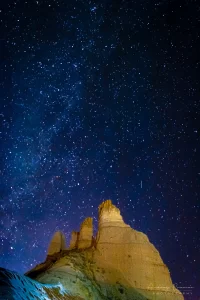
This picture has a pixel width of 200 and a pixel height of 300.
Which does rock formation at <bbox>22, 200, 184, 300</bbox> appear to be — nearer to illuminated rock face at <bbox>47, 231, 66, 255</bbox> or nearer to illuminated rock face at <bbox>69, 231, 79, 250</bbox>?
illuminated rock face at <bbox>69, 231, 79, 250</bbox>

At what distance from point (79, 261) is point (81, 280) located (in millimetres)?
4597

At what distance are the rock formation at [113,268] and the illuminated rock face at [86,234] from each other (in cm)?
15

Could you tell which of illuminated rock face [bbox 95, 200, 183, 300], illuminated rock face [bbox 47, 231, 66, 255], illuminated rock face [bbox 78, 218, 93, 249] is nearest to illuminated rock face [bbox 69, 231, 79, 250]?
illuminated rock face [bbox 78, 218, 93, 249]

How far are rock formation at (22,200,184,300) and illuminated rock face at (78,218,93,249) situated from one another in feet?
0.51

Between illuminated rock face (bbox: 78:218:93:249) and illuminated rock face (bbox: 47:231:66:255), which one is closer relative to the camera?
illuminated rock face (bbox: 78:218:93:249)

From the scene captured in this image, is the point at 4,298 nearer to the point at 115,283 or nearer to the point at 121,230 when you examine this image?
the point at 115,283

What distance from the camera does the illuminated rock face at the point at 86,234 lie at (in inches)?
1858

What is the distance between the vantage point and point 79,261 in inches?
1572

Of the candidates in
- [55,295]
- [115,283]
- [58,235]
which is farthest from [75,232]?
[55,295]

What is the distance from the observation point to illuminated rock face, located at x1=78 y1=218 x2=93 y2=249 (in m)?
47.2

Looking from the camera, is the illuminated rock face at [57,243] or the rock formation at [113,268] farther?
the illuminated rock face at [57,243]

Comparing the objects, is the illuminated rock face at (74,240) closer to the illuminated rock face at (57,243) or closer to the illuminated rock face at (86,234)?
the illuminated rock face at (86,234)

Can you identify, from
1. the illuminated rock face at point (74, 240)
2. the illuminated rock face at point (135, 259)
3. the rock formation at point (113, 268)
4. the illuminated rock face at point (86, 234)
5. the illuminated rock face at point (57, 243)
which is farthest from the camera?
the illuminated rock face at point (57, 243)

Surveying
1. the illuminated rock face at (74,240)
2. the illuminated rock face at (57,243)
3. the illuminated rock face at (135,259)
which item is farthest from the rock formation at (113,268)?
the illuminated rock face at (57,243)
